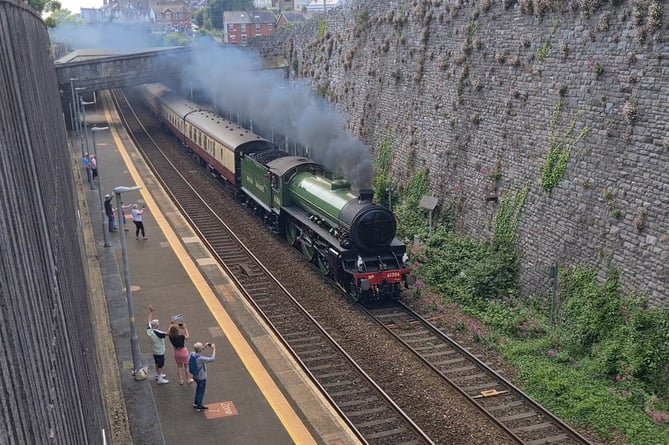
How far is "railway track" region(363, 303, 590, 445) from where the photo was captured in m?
11.6

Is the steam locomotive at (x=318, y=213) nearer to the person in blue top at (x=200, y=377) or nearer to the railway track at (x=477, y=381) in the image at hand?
the railway track at (x=477, y=381)

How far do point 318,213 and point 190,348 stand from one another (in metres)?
6.34

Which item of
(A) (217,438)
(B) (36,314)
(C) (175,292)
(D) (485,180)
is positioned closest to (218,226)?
(C) (175,292)

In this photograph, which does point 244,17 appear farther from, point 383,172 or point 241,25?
point 383,172

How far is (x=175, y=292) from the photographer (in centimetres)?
1792

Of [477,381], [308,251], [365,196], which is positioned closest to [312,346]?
[477,381]

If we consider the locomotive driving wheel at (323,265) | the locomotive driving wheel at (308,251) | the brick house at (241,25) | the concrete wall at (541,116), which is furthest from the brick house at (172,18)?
the locomotive driving wheel at (323,265)

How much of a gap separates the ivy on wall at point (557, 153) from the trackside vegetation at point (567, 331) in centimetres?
105

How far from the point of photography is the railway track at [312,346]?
11.9 m

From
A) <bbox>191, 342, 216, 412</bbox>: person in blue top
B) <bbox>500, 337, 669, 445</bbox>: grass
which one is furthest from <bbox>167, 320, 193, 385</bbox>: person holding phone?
<bbox>500, 337, 669, 445</bbox>: grass

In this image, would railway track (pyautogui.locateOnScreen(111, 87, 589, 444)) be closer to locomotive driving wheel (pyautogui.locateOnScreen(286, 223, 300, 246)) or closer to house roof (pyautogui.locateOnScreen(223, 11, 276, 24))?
locomotive driving wheel (pyautogui.locateOnScreen(286, 223, 300, 246))

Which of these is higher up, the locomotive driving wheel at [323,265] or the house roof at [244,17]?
the house roof at [244,17]

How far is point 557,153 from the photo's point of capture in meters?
16.9

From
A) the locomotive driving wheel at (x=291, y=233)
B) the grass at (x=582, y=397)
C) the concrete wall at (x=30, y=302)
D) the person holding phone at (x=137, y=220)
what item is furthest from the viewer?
the person holding phone at (x=137, y=220)
